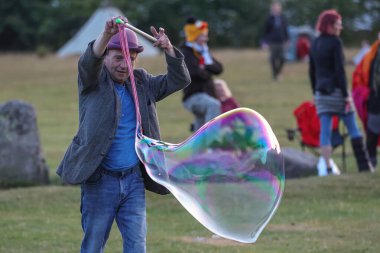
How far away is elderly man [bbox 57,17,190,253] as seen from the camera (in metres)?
6.17

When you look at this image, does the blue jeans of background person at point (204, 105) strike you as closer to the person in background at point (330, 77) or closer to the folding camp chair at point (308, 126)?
the person in background at point (330, 77)

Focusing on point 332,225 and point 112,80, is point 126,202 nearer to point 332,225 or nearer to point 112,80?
point 112,80

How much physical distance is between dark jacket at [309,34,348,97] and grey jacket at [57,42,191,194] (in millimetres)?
5865

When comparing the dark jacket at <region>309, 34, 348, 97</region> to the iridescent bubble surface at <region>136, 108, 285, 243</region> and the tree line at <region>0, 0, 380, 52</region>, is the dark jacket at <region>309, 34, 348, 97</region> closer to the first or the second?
the iridescent bubble surface at <region>136, 108, 285, 243</region>

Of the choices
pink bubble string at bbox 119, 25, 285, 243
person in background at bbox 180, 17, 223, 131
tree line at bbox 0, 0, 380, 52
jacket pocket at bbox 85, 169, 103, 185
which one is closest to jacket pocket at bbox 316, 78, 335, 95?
person in background at bbox 180, 17, 223, 131

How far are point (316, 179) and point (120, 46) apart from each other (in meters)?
6.12

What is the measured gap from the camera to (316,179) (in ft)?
39.0

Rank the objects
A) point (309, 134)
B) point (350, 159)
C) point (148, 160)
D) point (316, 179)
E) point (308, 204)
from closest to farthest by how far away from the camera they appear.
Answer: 1. point (148, 160)
2. point (308, 204)
3. point (316, 179)
4. point (309, 134)
5. point (350, 159)

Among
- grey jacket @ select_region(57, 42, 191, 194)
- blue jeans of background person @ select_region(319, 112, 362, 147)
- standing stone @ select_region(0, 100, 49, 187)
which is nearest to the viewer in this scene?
grey jacket @ select_region(57, 42, 191, 194)

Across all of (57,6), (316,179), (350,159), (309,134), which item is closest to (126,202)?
(316,179)

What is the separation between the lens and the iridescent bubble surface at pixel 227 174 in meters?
6.27

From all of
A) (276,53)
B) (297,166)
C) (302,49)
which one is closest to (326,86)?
(297,166)

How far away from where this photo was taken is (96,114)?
6215mm

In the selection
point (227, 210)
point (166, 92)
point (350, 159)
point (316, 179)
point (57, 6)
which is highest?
point (166, 92)
